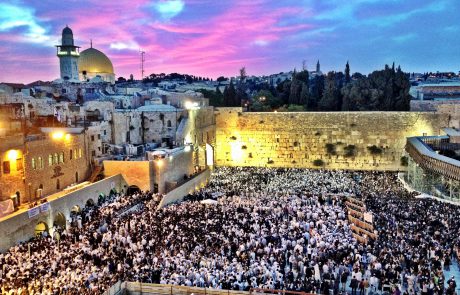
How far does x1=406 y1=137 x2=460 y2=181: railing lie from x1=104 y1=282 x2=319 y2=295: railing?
12187 mm

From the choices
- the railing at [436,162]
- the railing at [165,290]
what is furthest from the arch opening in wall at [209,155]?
the railing at [165,290]

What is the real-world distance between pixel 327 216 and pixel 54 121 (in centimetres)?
1629

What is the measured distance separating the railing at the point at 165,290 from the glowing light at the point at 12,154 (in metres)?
8.53

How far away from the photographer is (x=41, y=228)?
18.4 m

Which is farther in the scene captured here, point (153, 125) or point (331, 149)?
point (331, 149)

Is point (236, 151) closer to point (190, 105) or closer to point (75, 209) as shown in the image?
point (190, 105)

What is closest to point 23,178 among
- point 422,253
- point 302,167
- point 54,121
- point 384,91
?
point 54,121

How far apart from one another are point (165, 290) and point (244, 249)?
3.13 metres

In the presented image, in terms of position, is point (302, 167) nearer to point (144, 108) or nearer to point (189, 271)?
point (144, 108)

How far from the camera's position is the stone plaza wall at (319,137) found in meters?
33.4

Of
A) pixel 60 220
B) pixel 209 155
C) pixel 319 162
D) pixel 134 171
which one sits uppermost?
pixel 134 171

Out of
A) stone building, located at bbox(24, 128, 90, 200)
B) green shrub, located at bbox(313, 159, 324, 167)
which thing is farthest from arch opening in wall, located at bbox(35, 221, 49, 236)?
green shrub, located at bbox(313, 159, 324, 167)

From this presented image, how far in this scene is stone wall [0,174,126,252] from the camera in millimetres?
15117

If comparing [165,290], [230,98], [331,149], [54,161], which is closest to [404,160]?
[331,149]
